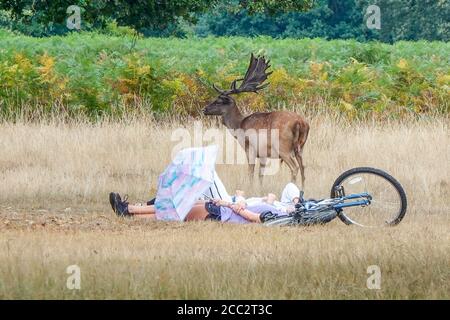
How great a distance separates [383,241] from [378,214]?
2.18 m

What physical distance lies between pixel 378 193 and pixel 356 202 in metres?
0.83

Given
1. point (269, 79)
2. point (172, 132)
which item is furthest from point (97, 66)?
point (172, 132)

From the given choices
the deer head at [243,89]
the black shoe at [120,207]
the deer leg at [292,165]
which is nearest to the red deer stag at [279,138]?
the deer leg at [292,165]

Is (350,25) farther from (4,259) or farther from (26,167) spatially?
(4,259)

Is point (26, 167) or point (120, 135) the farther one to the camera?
point (120, 135)

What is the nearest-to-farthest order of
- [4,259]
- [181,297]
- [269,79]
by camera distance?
[181,297] → [4,259] → [269,79]

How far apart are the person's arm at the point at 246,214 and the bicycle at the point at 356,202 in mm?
137

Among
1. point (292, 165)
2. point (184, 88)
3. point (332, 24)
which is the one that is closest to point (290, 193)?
point (292, 165)

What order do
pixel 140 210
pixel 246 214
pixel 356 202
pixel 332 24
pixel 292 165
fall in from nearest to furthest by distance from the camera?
1. pixel 356 202
2. pixel 246 214
3. pixel 140 210
4. pixel 292 165
5. pixel 332 24

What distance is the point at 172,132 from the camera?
2003cm

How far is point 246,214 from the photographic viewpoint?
40.7 ft

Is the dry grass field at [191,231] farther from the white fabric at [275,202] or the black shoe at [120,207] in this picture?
the white fabric at [275,202]

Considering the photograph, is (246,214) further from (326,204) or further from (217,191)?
(326,204)

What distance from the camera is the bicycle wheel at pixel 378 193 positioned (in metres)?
12.1
